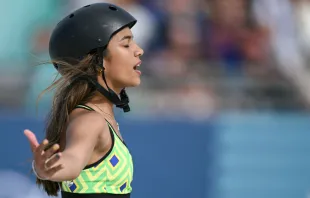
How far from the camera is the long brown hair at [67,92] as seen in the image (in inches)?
150

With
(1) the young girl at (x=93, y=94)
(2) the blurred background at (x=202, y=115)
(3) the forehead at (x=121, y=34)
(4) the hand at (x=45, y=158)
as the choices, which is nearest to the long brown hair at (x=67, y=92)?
(1) the young girl at (x=93, y=94)

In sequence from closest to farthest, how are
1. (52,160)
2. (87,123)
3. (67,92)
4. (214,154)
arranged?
1. (52,160)
2. (87,123)
3. (67,92)
4. (214,154)

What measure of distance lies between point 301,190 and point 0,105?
2982 mm

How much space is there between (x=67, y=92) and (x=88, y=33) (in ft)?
1.04

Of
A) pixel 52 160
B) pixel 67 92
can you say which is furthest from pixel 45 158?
pixel 67 92

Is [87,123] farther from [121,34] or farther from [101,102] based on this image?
[121,34]

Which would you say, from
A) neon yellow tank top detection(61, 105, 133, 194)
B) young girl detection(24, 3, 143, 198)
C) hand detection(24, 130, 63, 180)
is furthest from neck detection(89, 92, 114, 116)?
hand detection(24, 130, 63, 180)

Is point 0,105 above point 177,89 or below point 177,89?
below

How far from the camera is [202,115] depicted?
24.7ft

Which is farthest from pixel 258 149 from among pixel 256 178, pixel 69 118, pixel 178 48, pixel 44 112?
pixel 69 118

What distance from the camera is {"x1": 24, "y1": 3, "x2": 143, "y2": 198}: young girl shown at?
369 centimetres

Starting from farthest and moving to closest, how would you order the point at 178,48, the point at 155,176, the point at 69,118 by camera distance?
the point at 178,48 < the point at 155,176 < the point at 69,118

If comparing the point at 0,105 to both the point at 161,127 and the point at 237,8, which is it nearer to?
the point at 161,127

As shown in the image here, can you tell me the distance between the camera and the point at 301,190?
292 inches
